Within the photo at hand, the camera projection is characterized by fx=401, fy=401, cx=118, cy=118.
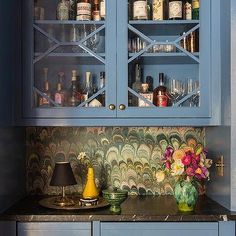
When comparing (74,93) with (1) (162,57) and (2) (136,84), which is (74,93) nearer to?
(2) (136,84)

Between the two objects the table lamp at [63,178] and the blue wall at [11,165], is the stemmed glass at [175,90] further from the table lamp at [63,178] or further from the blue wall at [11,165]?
the blue wall at [11,165]

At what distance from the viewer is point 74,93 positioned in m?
2.10

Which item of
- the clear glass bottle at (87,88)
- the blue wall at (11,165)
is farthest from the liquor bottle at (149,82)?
the blue wall at (11,165)

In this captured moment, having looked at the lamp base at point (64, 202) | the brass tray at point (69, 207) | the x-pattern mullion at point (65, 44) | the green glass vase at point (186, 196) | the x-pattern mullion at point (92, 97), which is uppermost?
the x-pattern mullion at point (65, 44)

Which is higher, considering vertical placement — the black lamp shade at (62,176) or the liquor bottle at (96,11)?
the liquor bottle at (96,11)

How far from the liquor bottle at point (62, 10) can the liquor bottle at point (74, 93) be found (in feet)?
0.94

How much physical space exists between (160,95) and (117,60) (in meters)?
0.29

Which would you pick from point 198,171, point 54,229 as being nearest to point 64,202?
point 54,229

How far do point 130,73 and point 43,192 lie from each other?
2.87 ft

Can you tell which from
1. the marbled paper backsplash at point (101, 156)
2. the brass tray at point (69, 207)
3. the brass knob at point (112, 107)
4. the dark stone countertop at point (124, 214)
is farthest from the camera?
the marbled paper backsplash at point (101, 156)

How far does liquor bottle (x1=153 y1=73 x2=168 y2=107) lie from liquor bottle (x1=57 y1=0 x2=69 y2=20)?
1.97 ft

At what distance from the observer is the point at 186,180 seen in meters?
1.96

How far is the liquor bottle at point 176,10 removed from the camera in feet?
6.86

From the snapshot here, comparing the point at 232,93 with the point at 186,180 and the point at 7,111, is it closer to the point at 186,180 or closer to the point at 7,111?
the point at 186,180
